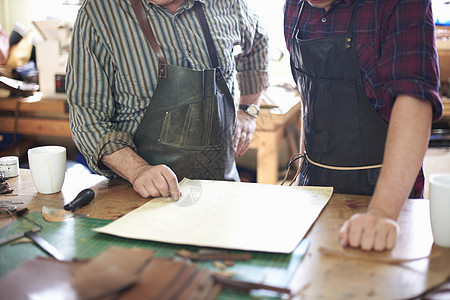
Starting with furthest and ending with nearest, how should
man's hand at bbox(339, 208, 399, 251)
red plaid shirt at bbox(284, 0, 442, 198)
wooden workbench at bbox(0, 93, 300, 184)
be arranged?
1. wooden workbench at bbox(0, 93, 300, 184)
2. red plaid shirt at bbox(284, 0, 442, 198)
3. man's hand at bbox(339, 208, 399, 251)

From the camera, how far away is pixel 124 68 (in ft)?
4.98

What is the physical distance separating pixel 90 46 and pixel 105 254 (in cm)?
79

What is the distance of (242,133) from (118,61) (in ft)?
2.04

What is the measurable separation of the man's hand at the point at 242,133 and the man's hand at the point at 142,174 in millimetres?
520

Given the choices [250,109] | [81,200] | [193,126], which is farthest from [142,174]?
[250,109]

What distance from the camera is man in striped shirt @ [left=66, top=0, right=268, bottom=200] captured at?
1.45 meters

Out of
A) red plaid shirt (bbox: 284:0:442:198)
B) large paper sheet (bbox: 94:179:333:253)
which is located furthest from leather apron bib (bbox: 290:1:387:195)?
large paper sheet (bbox: 94:179:333:253)

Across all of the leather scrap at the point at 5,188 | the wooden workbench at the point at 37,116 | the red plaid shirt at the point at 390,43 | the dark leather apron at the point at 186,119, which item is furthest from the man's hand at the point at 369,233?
the wooden workbench at the point at 37,116

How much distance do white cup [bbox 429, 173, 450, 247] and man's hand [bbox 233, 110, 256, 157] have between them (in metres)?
0.95

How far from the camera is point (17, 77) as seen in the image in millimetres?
3799

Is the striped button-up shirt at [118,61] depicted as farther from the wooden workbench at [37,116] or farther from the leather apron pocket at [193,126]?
the wooden workbench at [37,116]

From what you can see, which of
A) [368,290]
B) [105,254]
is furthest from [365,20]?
[105,254]

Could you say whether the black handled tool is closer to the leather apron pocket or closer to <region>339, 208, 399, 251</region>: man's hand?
the leather apron pocket

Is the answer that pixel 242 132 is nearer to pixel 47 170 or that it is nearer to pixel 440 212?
pixel 47 170
